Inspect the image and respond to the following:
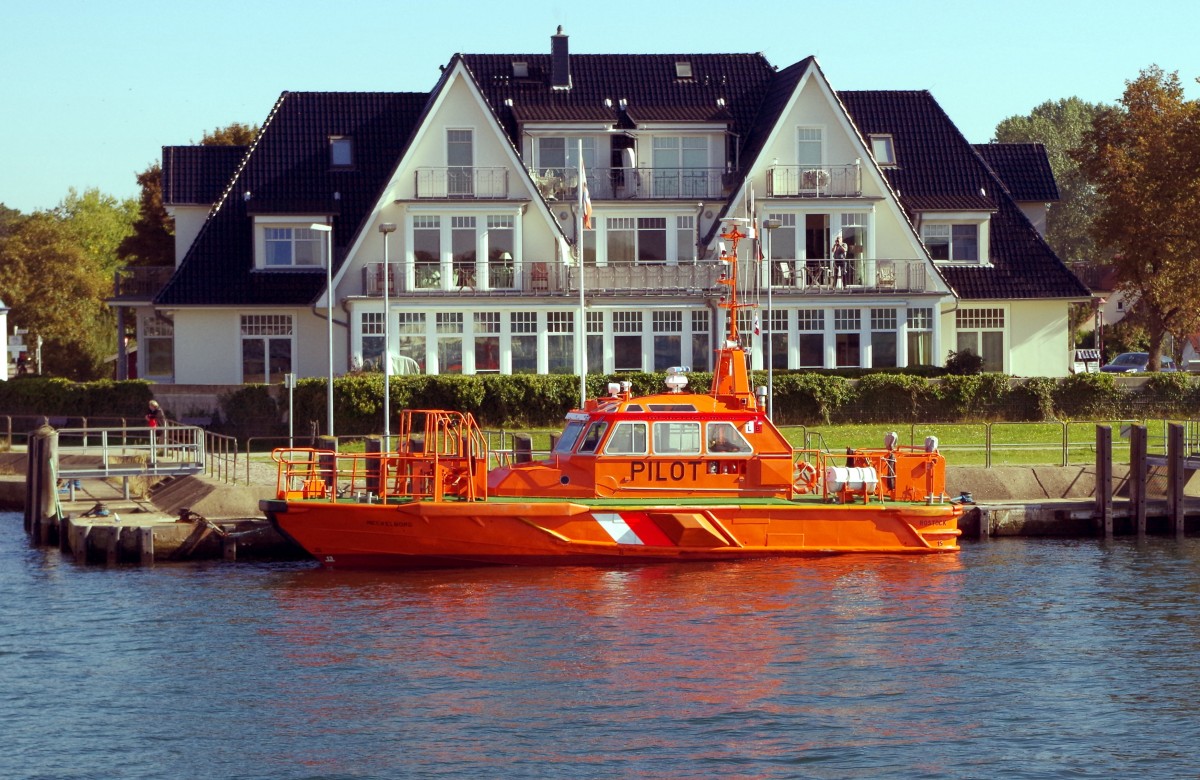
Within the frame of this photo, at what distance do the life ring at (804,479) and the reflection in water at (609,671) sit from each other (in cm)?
Result: 241

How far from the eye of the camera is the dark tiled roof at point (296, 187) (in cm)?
5812

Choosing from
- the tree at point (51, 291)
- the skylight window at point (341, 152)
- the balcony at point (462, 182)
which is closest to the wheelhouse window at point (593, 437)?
the balcony at point (462, 182)

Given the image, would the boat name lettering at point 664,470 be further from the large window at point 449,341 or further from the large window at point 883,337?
the large window at point 883,337

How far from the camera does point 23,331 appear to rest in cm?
9000

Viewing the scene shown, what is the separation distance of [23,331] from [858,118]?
47967mm

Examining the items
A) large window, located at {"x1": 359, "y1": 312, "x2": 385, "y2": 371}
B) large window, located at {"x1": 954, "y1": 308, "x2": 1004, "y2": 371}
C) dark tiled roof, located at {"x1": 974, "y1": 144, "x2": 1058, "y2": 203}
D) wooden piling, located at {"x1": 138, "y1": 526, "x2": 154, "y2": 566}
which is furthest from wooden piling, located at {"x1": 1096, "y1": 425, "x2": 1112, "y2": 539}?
dark tiled roof, located at {"x1": 974, "y1": 144, "x2": 1058, "y2": 203}

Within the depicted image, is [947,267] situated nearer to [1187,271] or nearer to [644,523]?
[1187,271]

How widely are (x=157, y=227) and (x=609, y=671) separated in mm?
54075

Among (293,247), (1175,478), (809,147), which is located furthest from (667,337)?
(1175,478)

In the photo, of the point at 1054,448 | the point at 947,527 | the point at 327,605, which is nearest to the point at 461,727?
the point at 327,605

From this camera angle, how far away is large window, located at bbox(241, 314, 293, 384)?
192 ft

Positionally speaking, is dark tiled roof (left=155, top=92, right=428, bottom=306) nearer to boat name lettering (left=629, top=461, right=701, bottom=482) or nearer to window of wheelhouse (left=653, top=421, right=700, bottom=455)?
window of wheelhouse (left=653, top=421, right=700, bottom=455)

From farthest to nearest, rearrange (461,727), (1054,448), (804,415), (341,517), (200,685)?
(804,415) → (1054,448) → (341,517) → (200,685) → (461,727)

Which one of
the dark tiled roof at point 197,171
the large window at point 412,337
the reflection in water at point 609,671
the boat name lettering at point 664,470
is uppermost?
the dark tiled roof at point 197,171
